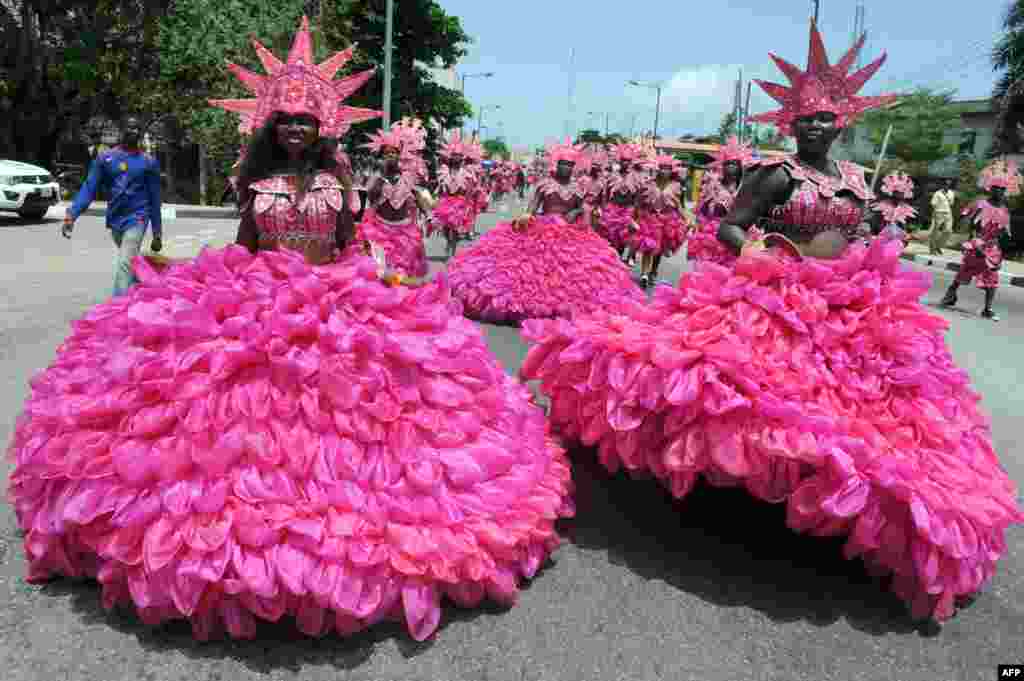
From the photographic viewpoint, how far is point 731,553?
12.0 ft

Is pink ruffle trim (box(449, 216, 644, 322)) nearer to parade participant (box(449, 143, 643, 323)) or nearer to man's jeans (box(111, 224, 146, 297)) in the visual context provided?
parade participant (box(449, 143, 643, 323))

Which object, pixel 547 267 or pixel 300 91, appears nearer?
pixel 300 91

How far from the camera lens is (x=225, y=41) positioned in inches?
894

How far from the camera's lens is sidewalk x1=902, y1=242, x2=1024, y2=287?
63.2 ft

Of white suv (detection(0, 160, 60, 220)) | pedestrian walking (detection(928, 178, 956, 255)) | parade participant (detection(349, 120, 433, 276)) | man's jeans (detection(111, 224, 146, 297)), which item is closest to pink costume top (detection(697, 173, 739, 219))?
parade participant (detection(349, 120, 433, 276))

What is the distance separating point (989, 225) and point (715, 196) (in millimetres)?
4606

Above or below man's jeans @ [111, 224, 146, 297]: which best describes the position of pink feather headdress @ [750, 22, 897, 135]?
above

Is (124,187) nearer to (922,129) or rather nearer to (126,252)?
(126,252)

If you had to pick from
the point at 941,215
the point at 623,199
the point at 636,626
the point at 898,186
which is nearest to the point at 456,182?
the point at 623,199

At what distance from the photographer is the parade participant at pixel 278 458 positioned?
2492 mm

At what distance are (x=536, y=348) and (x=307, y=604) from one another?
74.4 inches

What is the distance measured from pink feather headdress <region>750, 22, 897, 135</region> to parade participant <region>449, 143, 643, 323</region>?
15.4ft

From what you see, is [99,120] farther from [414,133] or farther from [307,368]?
[307,368]

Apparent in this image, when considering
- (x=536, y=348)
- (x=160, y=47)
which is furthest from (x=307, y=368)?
(x=160, y=47)
